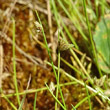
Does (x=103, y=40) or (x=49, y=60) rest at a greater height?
(x=103, y=40)

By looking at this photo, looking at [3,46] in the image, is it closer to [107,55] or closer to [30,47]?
[30,47]

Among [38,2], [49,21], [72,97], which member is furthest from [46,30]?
[72,97]

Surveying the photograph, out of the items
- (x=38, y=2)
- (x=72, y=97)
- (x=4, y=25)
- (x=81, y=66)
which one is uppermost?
(x=38, y=2)

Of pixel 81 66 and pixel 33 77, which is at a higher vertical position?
pixel 81 66

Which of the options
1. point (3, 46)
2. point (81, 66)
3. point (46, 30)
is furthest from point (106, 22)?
point (3, 46)

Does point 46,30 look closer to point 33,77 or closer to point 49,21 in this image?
point 49,21

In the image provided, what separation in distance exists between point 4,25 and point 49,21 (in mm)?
270

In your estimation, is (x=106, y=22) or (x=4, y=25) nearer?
(x=106, y=22)

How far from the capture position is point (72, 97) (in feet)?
3.32

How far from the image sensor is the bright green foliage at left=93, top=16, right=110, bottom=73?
1.05 m

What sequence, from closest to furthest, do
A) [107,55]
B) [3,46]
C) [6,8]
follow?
[107,55]
[3,46]
[6,8]

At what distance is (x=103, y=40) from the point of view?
3.49ft

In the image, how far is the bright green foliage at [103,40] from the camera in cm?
105

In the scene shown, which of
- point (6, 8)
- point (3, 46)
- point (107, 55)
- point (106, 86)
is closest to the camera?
point (106, 86)
